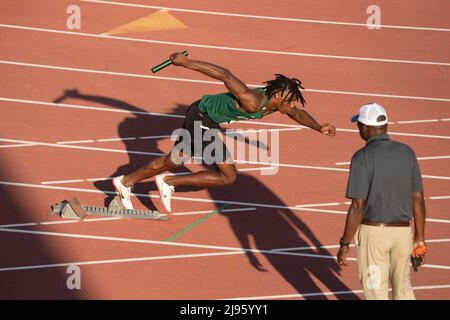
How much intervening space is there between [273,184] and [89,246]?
8.30 feet

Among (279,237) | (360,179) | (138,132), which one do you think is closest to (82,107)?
(138,132)

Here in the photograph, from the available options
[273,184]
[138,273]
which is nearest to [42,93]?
[273,184]

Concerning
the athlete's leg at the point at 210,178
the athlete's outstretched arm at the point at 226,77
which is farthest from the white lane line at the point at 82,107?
the athlete's outstretched arm at the point at 226,77

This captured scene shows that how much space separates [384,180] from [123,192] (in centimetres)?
383

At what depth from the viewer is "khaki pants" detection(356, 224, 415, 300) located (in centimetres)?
811

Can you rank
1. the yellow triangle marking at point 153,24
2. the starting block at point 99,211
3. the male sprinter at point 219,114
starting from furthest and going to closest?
the yellow triangle marking at point 153,24 < the starting block at point 99,211 < the male sprinter at point 219,114

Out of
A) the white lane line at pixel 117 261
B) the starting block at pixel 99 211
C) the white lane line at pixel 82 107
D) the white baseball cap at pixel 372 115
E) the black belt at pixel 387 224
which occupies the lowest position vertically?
the white lane line at pixel 117 261

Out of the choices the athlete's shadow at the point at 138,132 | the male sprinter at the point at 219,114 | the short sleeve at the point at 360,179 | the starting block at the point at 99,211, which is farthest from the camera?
the athlete's shadow at the point at 138,132

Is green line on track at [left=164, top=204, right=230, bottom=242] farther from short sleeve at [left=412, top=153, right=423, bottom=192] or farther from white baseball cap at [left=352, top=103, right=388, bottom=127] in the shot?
short sleeve at [left=412, top=153, right=423, bottom=192]

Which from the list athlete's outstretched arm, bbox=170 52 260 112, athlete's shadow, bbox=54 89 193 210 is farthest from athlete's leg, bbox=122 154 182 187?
athlete's outstretched arm, bbox=170 52 260 112

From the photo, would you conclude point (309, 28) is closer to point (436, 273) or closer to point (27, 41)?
point (27, 41)

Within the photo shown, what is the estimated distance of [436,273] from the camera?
10336mm

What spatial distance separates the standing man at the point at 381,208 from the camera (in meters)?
8.02

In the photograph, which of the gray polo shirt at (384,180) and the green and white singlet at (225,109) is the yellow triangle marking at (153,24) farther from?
the gray polo shirt at (384,180)
